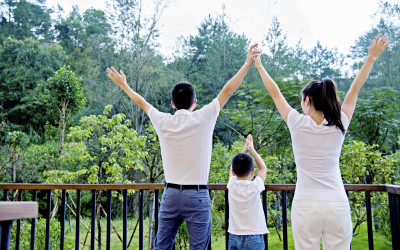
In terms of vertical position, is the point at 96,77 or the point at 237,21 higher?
the point at 237,21

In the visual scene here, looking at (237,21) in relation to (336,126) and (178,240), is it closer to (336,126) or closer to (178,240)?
(178,240)

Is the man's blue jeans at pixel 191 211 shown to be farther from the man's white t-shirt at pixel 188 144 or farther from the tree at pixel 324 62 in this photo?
the tree at pixel 324 62

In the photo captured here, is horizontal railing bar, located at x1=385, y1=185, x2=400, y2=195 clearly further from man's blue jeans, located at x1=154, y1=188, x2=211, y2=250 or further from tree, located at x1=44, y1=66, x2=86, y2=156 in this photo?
tree, located at x1=44, y1=66, x2=86, y2=156

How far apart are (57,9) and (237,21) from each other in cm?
1120

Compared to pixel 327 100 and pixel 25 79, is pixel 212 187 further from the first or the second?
pixel 25 79

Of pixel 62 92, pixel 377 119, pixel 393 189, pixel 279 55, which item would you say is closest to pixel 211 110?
pixel 393 189

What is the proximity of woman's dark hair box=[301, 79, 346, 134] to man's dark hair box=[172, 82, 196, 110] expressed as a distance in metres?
0.59

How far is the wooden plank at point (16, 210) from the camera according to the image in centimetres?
49

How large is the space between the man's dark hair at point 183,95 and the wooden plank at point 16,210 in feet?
3.68

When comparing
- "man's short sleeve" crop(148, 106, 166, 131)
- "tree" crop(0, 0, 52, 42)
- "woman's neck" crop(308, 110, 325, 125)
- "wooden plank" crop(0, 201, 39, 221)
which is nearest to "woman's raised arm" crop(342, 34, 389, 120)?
"woman's neck" crop(308, 110, 325, 125)

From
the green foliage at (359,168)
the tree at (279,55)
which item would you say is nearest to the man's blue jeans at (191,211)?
the green foliage at (359,168)

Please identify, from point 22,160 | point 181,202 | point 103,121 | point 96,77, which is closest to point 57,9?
point 96,77

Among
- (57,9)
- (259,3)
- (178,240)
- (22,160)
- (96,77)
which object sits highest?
(57,9)

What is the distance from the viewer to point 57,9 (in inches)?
699
